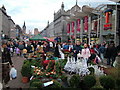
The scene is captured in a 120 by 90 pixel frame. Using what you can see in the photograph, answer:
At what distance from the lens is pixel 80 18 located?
4531 cm

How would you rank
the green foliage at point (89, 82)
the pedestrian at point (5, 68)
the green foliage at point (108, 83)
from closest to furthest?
the green foliage at point (108, 83) < the green foliage at point (89, 82) < the pedestrian at point (5, 68)

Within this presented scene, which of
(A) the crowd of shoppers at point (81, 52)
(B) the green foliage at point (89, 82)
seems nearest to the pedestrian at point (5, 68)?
(A) the crowd of shoppers at point (81, 52)

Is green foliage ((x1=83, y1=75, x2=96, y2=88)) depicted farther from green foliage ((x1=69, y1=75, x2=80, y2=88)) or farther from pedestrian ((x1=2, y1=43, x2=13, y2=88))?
pedestrian ((x1=2, y1=43, x2=13, y2=88))

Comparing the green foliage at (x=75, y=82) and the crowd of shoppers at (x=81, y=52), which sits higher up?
the crowd of shoppers at (x=81, y=52)

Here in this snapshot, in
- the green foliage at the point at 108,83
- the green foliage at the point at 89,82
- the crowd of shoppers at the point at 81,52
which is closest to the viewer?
the green foliage at the point at 108,83

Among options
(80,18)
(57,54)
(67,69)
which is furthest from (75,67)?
(80,18)

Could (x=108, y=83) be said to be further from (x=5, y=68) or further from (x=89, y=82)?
(x=5, y=68)

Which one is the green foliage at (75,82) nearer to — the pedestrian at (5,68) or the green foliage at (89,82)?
the green foliage at (89,82)

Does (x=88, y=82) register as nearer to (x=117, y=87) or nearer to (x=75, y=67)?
(x=117, y=87)

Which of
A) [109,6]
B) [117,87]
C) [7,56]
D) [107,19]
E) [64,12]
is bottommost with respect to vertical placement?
[117,87]

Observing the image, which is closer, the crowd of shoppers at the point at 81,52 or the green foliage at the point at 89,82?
the green foliage at the point at 89,82

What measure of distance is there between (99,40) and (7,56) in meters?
28.6

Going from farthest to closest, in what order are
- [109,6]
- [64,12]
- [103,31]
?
1. [64,12]
2. [103,31]
3. [109,6]

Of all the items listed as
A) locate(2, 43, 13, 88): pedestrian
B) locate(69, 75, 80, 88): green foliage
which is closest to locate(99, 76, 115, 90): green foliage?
locate(69, 75, 80, 88): green foliage
